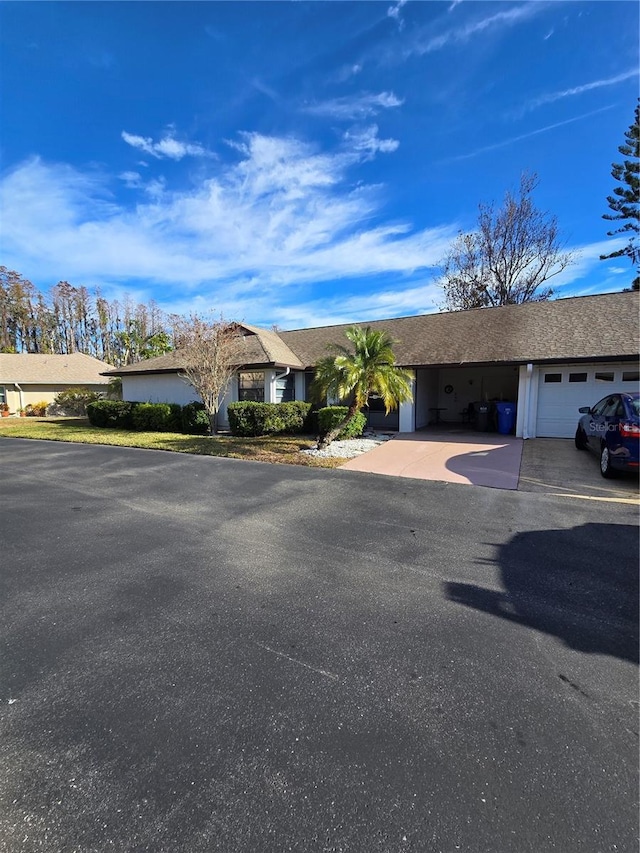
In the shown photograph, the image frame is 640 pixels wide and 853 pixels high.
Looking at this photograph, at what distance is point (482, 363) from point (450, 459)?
17.0 ft

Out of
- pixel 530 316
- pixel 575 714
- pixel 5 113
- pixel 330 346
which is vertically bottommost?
pixel 575 714

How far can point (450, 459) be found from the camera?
32.6 ft

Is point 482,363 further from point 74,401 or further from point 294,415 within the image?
point 74,401

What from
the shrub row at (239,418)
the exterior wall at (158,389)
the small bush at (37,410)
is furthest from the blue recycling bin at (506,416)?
the small bush at (37,410)

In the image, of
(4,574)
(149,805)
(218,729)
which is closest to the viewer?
(149,805)

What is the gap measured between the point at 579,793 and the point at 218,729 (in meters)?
1.75

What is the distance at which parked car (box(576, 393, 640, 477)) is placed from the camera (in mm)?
7035

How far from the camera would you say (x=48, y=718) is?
2129mm

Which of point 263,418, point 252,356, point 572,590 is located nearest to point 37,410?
point 252,356

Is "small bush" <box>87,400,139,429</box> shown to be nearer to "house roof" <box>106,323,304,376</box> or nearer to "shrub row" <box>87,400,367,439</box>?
"shrub row" <box>87,400,367,439</box>

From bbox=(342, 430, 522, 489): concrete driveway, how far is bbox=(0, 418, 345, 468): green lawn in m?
1.29

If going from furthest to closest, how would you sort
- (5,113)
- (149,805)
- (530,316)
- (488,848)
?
(530,316) < (5,113) < (149,805) < (488,848)

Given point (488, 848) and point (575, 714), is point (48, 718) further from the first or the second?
point (575, 714)

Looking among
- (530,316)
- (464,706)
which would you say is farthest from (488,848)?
(530,316)
